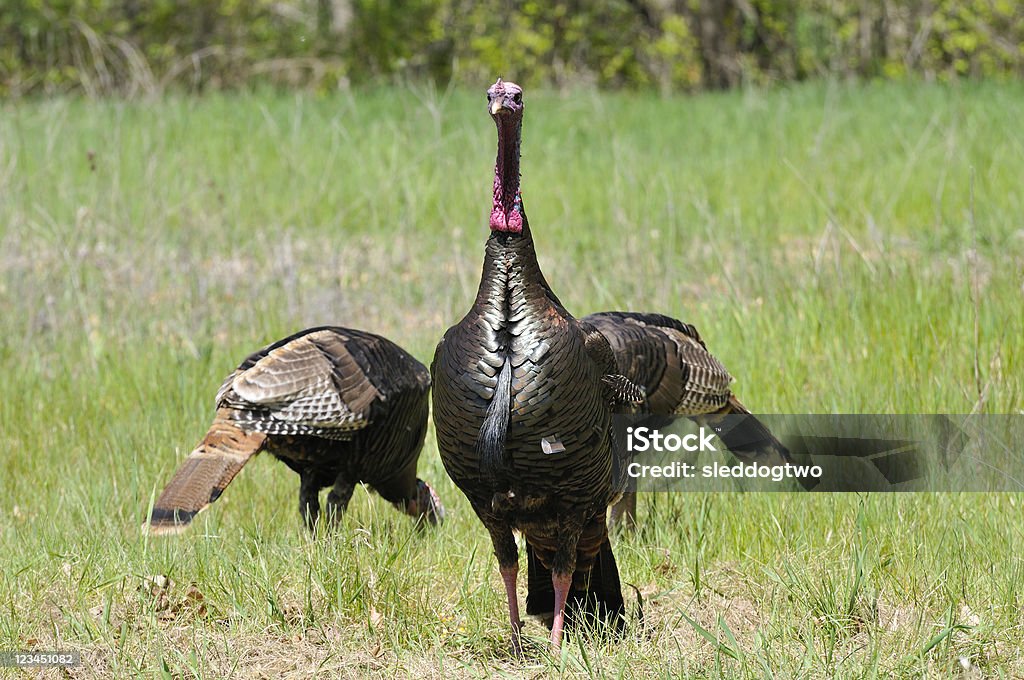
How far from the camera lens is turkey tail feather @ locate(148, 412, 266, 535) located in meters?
3.42

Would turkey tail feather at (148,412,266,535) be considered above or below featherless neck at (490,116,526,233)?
below

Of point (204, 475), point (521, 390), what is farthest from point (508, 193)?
point (204, 475)

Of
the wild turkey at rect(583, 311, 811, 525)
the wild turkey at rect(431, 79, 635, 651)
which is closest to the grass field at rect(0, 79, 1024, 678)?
the wild turkey at rect(583, 311, 811, 525)

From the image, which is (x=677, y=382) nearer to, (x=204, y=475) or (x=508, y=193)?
(x=508, y=193)

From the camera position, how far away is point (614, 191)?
23.7 ft

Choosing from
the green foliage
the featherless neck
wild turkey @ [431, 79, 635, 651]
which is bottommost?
wild turkey @ [431, 79, 635, 651]

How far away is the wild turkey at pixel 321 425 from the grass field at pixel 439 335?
148 millimetres

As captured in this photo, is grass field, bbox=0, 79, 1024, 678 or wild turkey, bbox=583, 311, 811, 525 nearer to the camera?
grass field, bbox=0, 79, 1024, 678

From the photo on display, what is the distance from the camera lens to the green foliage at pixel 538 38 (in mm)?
15789

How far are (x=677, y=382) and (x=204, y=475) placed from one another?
1.58m

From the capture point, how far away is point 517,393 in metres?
2.82

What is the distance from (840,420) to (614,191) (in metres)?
3.01

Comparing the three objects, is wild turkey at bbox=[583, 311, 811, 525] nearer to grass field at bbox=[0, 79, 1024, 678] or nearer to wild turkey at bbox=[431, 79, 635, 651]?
grass field at bbox=[0, 79, 1024, 678]

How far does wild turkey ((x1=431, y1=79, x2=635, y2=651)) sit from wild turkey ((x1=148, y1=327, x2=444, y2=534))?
815 millimetres
